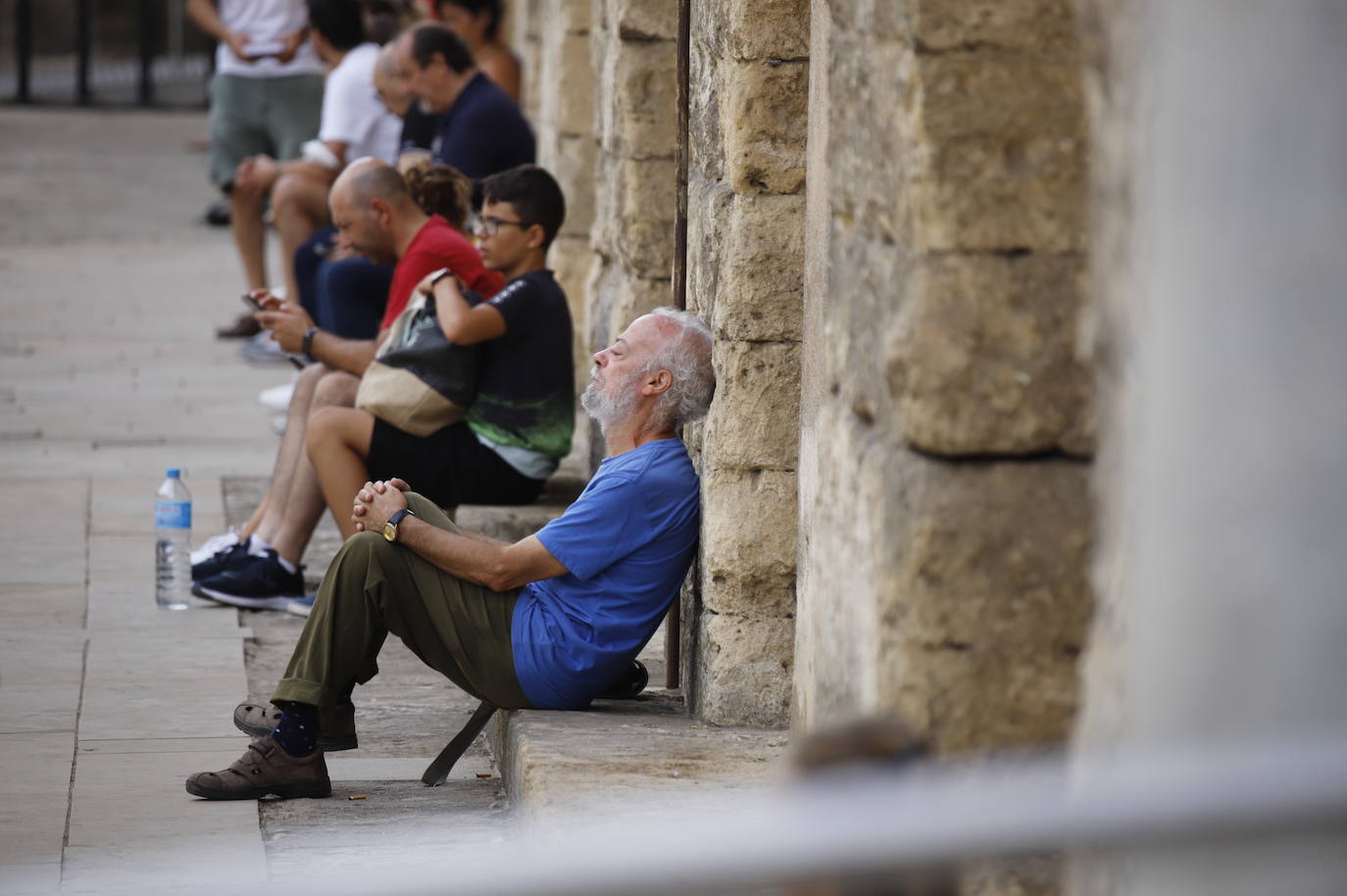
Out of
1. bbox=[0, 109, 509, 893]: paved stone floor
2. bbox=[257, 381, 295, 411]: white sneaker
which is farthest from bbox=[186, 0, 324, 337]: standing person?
bbox=[257, 381, 295, 411]: white sneaker

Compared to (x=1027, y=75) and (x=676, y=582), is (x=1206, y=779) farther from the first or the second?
(x=676, y=582)

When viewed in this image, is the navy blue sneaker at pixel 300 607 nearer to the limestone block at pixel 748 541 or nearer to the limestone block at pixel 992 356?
the limestone block at pixel 748 541

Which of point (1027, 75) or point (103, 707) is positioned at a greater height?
point (1027, 75)

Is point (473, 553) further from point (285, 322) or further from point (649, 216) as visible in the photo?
point (649, 216)

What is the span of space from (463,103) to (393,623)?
3601mm

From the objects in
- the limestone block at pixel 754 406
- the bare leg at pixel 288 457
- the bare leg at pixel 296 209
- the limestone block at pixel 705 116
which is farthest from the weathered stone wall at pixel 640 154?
the bare leg at pixel 296 209

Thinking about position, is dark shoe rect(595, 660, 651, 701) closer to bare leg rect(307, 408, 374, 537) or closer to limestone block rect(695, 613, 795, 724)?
limestone block rect(695, 613, 795, 724)

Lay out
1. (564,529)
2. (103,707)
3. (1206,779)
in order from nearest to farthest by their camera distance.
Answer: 1. (1206,779)
2. (564,529)
3. (103,707)

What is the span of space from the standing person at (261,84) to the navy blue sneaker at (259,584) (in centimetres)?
449

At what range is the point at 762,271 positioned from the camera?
163 inches

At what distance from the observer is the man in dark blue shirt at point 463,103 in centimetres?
710

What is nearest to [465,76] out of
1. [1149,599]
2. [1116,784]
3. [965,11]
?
[965,11]

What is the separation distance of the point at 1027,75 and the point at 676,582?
1.77 metres

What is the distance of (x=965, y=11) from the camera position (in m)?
2.61
